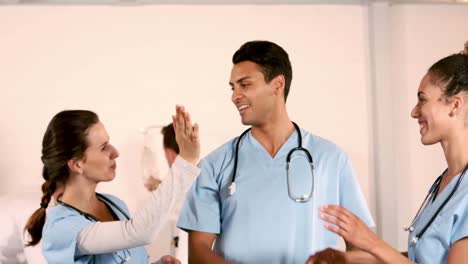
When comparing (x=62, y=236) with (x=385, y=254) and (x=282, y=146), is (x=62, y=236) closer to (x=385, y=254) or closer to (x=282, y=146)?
(x=282, y=146)

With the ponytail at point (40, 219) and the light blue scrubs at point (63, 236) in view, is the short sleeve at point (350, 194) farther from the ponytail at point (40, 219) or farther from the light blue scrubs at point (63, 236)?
the ponytail at point (40, 219)

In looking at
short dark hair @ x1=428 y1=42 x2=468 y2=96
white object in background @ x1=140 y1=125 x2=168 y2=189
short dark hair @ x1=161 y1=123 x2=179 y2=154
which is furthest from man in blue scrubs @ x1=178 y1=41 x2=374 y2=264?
white object in background @ x1=140 y1=125 x2=168 y2=189

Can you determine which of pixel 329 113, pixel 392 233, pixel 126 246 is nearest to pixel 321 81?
pixel 329 113

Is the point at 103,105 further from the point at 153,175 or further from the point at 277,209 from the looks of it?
the point at 277,209

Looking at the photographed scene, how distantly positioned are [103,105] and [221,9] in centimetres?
81

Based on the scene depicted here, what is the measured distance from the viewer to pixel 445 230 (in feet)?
5.13

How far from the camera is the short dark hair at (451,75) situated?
1662mm

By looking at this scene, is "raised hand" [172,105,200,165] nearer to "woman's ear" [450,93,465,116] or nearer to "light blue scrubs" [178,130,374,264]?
"light blue scrubs" [178,130,374,264]

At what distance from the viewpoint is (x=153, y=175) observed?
3391mm

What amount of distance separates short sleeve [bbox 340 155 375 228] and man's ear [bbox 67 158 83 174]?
79 cm

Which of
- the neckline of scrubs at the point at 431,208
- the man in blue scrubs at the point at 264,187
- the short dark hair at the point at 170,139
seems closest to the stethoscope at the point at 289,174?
the man in blue scrubs at the point at 264,187

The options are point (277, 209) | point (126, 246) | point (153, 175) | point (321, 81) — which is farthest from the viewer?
point (321, 81)

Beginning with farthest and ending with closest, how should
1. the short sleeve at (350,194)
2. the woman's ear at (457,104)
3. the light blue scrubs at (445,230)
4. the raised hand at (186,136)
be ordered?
the short sleeve at (350,194)
the raised hand at (186,136)
the woman's ear at (457,104)
the light blue scrubs at (445,230)

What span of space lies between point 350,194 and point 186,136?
0.60m
